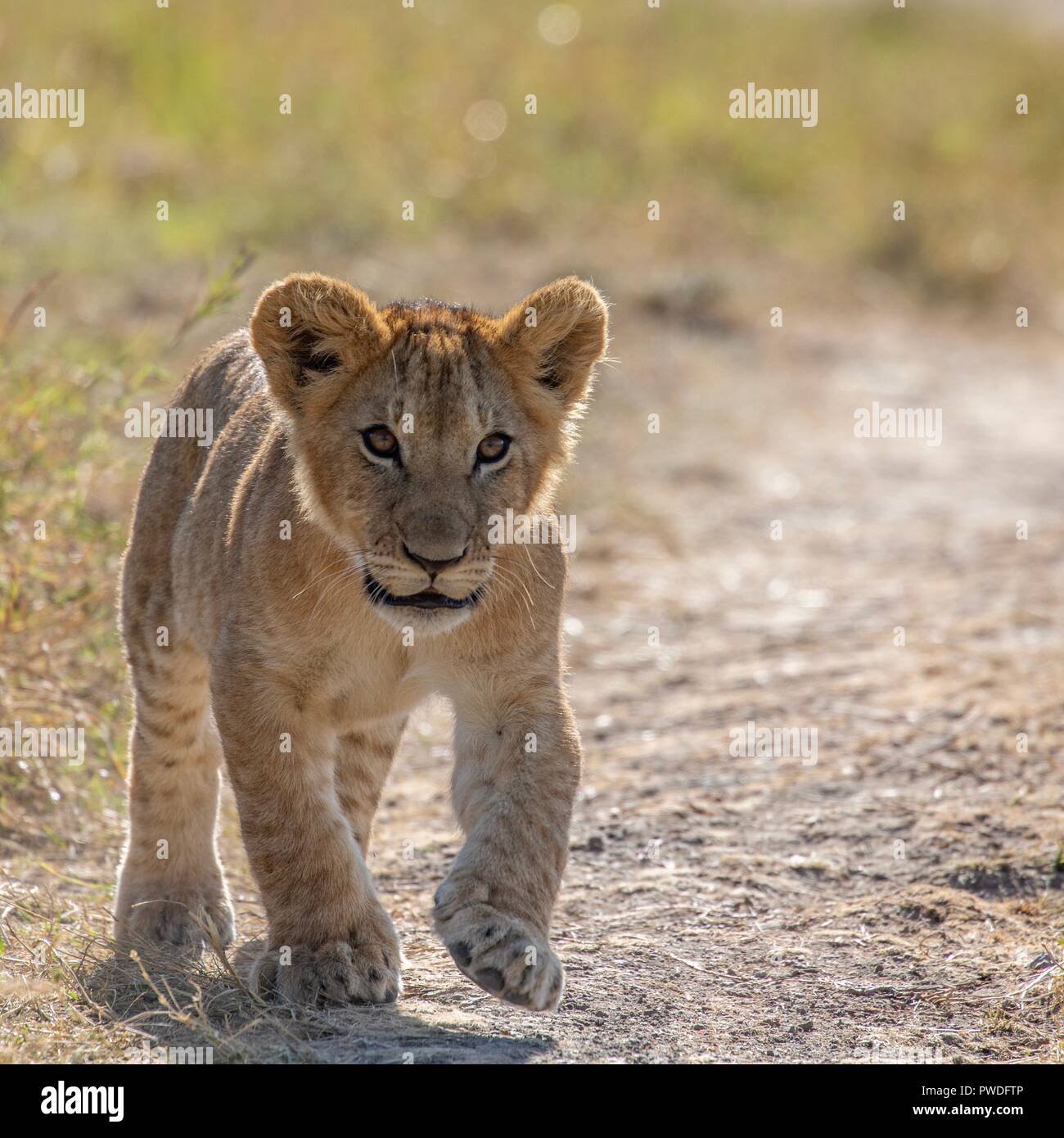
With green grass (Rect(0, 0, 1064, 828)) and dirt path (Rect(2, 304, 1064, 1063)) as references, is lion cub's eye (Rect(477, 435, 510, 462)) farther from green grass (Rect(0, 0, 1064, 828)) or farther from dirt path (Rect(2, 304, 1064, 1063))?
green grass (Rect(0, 0, 1064, 828))

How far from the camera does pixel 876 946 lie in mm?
4477

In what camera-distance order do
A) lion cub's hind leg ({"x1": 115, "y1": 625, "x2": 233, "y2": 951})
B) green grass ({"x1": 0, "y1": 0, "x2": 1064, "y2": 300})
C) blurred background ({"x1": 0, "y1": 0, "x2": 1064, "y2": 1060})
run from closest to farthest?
lion cub's hind leg ({"x1": 115, "y1": 625, "x2": 233, "y2": 951}) < blurred background ({"x1": 0, "y1": 0, "x2": 1064, "y2": 1060}) < green grass ({"x1": 0, "y1": 0, "x2": 1064, "y2": 300})

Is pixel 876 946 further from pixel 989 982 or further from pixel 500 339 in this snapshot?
pixel 500 339

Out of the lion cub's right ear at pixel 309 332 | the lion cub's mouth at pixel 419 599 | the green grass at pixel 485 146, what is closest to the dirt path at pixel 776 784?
the lion cub's mouth at pixel 419 599

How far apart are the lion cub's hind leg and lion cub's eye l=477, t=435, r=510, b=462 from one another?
3.79ft

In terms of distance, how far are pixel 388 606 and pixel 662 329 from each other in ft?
28.8

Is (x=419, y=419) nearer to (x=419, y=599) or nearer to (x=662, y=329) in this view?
(x=419, y=599)

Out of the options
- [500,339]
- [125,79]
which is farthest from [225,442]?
[125,79]

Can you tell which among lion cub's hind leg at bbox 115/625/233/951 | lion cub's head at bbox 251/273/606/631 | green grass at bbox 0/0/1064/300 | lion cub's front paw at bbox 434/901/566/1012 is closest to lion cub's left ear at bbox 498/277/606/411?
lion cub's head at bbox 251/273/606/631

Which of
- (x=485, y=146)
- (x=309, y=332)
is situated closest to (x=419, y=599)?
(x=309, y=332)

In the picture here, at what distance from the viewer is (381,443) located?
13.1 ft

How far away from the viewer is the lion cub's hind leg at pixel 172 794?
4.68m

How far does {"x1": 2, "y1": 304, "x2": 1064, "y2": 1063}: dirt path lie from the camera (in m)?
3.88
